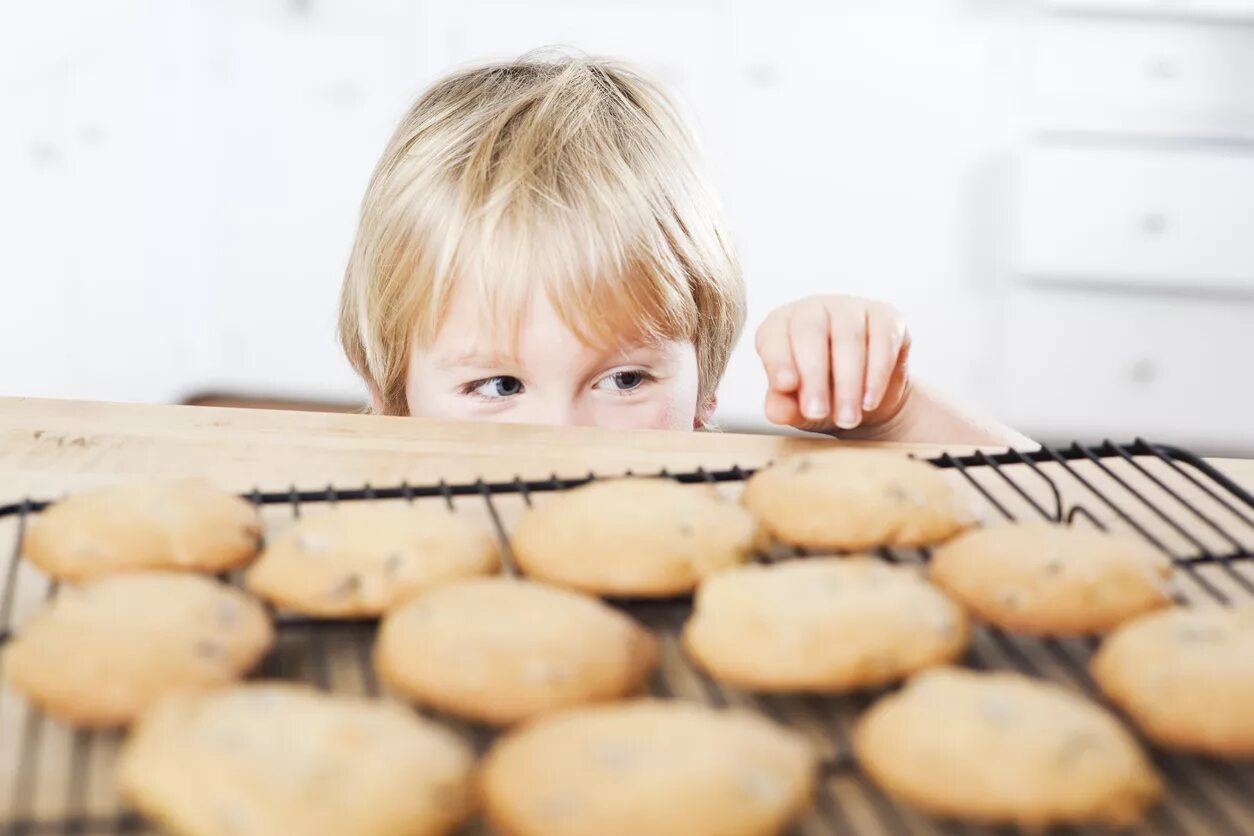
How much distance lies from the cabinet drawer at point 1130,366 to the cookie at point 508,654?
8.84ft

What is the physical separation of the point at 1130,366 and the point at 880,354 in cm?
229

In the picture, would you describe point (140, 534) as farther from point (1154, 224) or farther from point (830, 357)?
point (1154, 224)

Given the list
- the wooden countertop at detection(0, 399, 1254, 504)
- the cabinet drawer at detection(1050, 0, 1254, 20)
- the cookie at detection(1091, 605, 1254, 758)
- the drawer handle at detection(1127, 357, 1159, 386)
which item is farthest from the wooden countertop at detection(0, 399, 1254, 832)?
the drawer handle at detection(1127, 357, 1159, 386)

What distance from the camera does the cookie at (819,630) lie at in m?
0.53

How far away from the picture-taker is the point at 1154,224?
2920mm

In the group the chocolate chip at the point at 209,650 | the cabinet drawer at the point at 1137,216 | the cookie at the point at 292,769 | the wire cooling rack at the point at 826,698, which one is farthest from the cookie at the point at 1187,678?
the cabinet drawer at the point at 1137,216

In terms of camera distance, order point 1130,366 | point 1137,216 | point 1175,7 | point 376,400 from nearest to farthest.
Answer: point 376,400 < point 1175,7 < point 1137,216 < point 1130,366

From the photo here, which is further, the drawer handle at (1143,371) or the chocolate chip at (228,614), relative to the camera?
the drawer handle at (1143,371)

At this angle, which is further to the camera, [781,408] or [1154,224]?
[1154,224]

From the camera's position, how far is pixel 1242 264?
2.95 m

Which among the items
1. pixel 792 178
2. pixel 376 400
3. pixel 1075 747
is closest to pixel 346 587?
pixel 1075 747

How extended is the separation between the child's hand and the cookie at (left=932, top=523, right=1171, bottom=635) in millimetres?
369

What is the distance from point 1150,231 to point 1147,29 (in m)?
0.47

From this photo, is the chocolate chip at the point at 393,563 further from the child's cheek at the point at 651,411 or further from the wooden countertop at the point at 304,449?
the child's cheek at the point at 651,411
